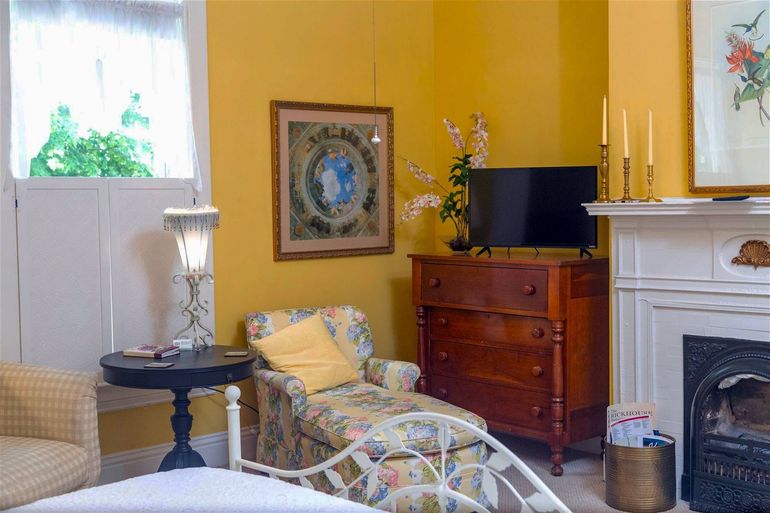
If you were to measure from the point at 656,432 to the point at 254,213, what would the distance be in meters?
2.22

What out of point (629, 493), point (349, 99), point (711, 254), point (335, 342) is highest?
point (349, 99)

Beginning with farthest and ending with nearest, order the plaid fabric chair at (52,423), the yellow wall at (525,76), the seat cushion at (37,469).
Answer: the yellow wall at (525,76)
the plaid fabric chair at (52,423)
the seat cushion at (37,469)

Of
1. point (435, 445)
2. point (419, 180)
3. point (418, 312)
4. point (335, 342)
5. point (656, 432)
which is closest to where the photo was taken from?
point (435, 445)

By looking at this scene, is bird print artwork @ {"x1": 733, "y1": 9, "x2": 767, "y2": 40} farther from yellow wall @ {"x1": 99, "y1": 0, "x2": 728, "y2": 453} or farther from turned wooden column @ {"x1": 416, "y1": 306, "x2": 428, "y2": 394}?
turned wooden column @ {"x1": 416, "y1": 306, "x2": 428, "y2": 394}

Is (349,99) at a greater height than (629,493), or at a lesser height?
greater

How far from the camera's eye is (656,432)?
4059 millimetres

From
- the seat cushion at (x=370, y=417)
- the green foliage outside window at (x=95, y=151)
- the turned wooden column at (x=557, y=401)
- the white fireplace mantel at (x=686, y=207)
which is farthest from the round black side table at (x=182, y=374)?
the white fireplace mantel at (x=686, y=207)

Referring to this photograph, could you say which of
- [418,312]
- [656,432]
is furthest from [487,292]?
[656,432]

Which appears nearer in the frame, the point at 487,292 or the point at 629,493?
the point at 629,493

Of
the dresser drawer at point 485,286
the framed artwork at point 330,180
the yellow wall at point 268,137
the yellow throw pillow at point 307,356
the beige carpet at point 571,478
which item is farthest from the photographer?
the framed artwork at point 330,180

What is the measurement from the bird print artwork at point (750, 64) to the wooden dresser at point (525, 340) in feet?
3.45

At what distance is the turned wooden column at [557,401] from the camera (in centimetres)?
435

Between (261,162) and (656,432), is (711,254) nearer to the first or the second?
(656,432)

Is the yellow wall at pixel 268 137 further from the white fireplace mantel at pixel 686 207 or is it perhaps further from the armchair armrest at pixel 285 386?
the white fireplace mantel at pixel 686 207
